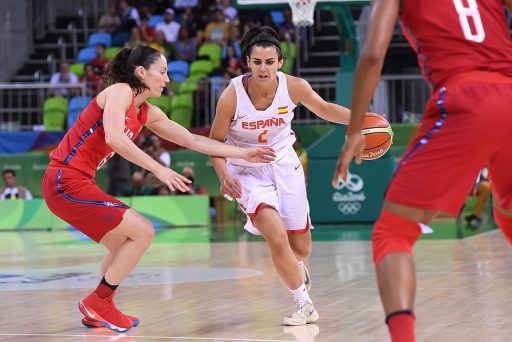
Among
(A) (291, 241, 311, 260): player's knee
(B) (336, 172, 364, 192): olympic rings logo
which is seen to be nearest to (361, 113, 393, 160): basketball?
(A) (291, 241, 311, 260): player's knee

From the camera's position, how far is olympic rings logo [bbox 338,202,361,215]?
16969 mm

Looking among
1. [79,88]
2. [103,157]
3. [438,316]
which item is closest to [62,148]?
[103,157]

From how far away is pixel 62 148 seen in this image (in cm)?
674

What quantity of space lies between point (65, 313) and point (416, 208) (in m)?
3.97

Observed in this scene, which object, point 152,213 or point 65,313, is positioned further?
point 152,213

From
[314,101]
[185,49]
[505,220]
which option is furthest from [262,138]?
[185,49]

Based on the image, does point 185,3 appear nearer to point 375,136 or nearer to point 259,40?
point 259,40

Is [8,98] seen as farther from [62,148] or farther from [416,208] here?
[416,208]

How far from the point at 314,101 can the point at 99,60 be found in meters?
15.2

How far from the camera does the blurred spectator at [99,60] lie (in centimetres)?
2116

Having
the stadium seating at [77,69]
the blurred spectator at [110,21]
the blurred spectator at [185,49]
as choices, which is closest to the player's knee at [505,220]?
the blurred spectator at [185,49]

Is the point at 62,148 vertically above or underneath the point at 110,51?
above

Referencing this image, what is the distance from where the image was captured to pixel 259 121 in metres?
6.85

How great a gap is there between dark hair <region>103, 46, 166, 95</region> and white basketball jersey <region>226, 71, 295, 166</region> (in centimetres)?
59
